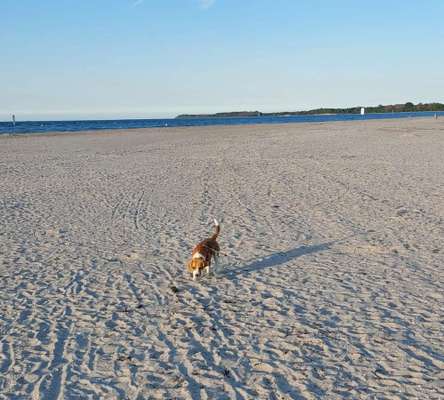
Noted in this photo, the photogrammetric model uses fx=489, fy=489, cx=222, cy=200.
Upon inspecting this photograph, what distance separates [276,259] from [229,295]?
1560 mm

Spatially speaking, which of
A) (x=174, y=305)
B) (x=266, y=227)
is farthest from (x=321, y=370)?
(x=266, y=227)

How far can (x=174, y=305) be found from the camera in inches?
227

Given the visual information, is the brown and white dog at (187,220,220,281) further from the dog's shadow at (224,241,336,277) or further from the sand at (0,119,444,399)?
the dog's shadow at (224,241,336,277)

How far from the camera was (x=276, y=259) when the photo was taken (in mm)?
7410

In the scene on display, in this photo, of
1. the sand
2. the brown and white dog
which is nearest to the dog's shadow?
the sand

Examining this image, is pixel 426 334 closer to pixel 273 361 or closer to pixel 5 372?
pixel 273 361

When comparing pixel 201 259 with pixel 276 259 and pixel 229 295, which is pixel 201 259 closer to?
pixel 229 295

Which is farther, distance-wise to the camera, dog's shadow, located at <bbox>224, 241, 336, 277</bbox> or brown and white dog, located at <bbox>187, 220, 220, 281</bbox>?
dog's shadow, located at <bbox>224, 241, 336, 277</bbox>

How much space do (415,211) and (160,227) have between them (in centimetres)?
528

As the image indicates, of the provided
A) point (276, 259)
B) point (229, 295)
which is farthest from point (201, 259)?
point (276, 259)

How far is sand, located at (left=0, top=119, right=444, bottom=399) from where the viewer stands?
420 centimetres

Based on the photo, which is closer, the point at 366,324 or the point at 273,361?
the point at 273,361

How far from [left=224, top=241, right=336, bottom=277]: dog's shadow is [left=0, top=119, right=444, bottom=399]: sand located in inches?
1.7

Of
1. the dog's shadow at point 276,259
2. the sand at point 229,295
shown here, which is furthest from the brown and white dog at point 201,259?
the dog's shadow at point 276,259
